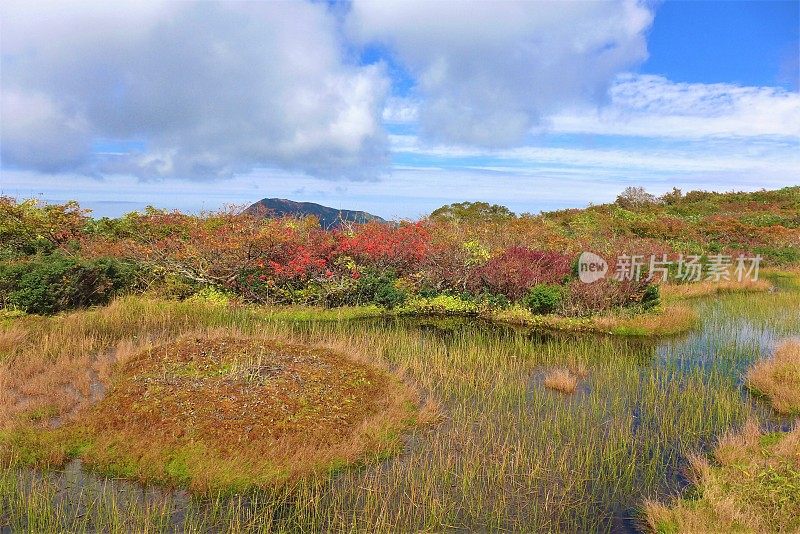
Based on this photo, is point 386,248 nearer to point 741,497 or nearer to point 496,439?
point 496,439

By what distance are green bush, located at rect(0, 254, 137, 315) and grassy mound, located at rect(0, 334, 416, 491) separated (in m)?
5.44

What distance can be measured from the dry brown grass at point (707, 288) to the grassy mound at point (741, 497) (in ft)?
40.8

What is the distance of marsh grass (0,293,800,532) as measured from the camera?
5.18 metres

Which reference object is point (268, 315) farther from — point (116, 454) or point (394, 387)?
point (116, 454)

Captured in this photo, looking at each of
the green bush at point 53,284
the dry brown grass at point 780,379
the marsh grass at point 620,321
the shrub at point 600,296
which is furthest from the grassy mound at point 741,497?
the green bush at point 53,284

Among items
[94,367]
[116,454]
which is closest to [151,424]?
[116,454]

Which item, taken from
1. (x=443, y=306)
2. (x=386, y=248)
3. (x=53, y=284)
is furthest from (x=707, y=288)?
(x=53, y=284)

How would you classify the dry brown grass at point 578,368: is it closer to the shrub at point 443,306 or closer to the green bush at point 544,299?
the green bush at point 544,299

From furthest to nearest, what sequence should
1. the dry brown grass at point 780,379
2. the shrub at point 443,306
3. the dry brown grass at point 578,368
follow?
the shrub at point 443,306 < the dry brown grass at point 578,368 < the dry brown grass at point 780,379

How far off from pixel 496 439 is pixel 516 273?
9.11 meters

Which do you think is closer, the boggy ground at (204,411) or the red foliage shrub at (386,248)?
the boggy ground at (204,411)

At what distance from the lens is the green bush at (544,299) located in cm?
1457

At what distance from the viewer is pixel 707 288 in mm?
18594

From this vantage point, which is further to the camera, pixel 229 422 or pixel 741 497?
pixel 229 422
